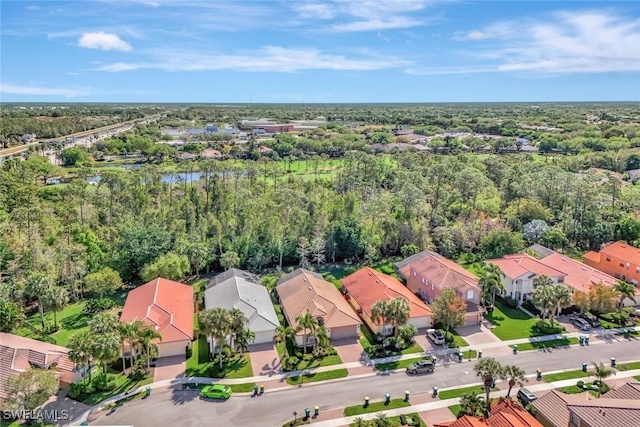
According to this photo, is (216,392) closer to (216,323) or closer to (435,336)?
(216,323)

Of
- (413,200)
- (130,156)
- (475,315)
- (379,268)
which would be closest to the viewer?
→ (475,315)

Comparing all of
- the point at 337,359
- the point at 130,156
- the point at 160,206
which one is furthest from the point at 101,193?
the point at 130,156

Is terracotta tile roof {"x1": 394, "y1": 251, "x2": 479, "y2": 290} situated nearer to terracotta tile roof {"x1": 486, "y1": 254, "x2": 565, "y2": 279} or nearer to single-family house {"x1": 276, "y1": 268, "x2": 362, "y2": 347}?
terracotta tile roof {"x1": 486, "y1": 254, "x2": 565, "y2": 279}

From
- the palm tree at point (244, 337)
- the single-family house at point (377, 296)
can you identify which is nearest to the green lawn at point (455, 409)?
the single-family house at point (377, 296)

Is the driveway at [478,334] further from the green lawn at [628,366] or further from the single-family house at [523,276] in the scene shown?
the green lawn at [628,366]

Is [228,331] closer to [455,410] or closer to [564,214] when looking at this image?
[455,410]

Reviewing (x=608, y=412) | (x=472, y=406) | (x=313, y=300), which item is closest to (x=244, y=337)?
(x=313, y=300)
